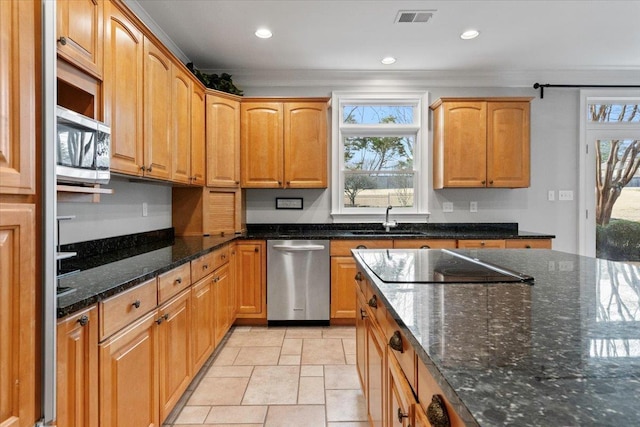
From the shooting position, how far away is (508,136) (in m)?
3.62

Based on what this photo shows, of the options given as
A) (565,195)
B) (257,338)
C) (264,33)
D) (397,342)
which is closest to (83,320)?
(397,342)

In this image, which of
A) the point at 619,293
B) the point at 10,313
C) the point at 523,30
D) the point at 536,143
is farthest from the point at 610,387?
the point at 536,143

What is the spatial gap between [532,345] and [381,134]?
11.8ft

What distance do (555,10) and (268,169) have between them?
2.83 m

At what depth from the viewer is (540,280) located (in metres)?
1.31

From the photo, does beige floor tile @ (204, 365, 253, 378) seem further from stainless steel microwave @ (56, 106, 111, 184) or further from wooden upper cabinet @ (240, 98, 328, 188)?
wooden upper cabinet @ (240, 98, 328, 188)

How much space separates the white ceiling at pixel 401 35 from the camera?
2688mm

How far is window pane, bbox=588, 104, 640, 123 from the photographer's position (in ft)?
13.5

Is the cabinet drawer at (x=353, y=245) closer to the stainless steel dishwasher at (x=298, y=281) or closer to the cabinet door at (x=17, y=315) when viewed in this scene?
the stainless steel dishwasher at (x=298, y=281)

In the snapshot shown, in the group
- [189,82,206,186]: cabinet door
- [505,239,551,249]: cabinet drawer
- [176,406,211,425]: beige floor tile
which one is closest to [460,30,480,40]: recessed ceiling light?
[505,239,551,249]: cabinet drawer

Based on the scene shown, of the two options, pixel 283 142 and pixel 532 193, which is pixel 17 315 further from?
pixel 532 193

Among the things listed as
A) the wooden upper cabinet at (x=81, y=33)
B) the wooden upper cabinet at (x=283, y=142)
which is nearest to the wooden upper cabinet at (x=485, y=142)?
the wooden upper cabinet at (x=283, y=142)

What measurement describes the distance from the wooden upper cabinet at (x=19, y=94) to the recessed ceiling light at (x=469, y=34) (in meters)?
3.17

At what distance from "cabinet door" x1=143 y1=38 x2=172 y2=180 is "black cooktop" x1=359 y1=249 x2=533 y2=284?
150 cm
